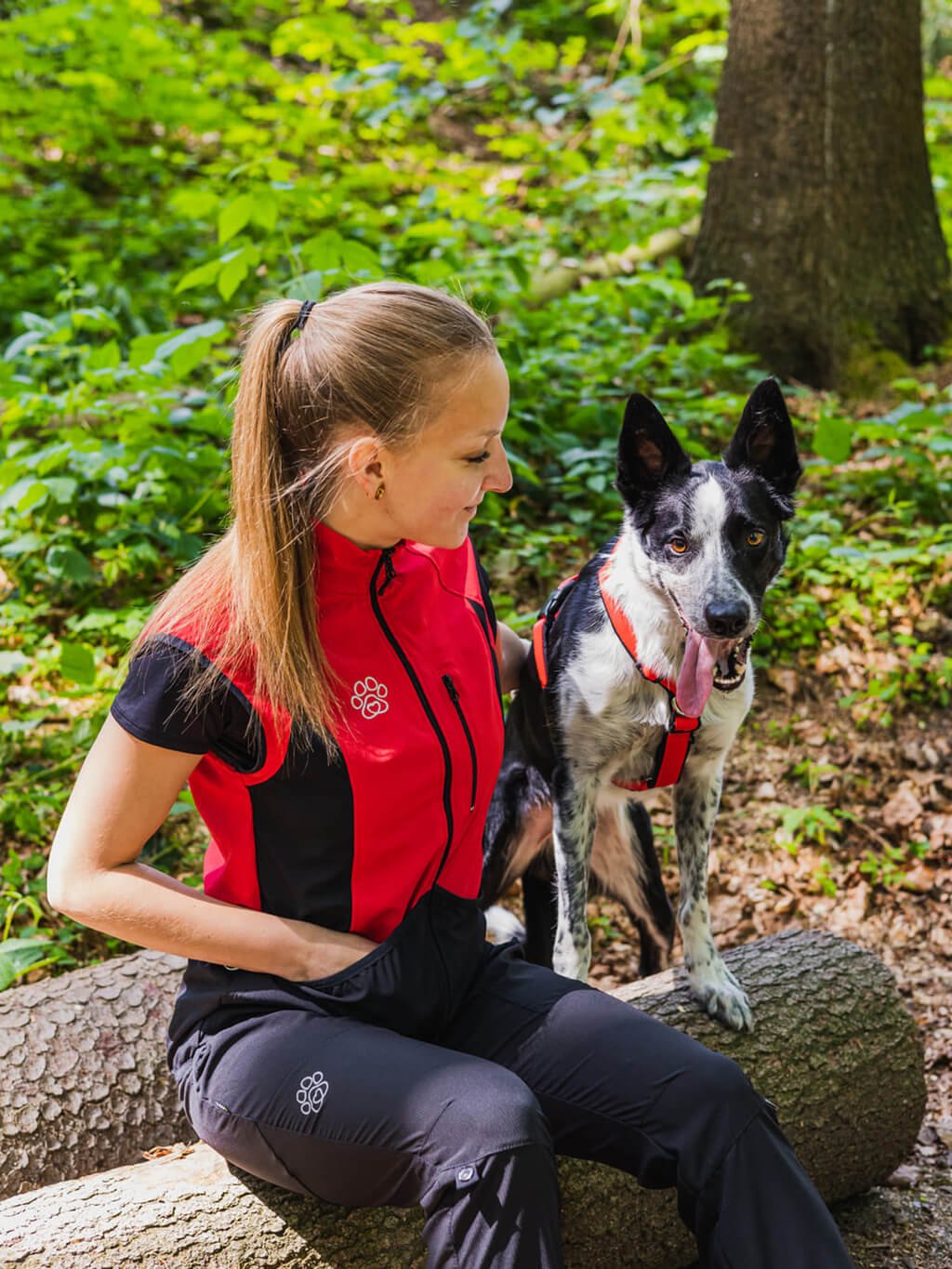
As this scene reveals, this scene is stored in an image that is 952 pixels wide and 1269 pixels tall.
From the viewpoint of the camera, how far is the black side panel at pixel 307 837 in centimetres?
184

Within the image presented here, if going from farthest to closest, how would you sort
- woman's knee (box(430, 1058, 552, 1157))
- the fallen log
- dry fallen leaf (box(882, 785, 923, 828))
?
the fallen log → dry fallen leaf (box(882, 785, 923, 828)) → woman's knee (box(430, 1058, 552, 1157))

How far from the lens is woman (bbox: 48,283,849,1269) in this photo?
1.69 m

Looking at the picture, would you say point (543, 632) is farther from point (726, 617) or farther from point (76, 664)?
point (76, 664)

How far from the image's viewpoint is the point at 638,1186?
2.14 meters

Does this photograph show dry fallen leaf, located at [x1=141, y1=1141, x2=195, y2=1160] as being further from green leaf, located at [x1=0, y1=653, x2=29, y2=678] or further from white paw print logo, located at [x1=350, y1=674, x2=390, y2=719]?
green leaf, located at [x1=0, y1=653, x2=29, y2=678]

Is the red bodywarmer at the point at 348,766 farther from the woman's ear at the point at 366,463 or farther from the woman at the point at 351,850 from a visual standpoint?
the woman's ear at the point at 366,463

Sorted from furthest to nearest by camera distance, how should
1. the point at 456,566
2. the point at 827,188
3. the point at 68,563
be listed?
the point at 827,188 → the point at 68,563 → the point at 456,566

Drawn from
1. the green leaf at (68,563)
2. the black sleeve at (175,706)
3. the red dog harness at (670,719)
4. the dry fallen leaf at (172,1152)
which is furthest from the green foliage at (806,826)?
the green leaf at (68,563)

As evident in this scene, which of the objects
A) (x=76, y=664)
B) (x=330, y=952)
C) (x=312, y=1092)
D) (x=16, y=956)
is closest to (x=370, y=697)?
(x=330, y=952)

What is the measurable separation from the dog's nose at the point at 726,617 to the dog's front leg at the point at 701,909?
0.44 metres

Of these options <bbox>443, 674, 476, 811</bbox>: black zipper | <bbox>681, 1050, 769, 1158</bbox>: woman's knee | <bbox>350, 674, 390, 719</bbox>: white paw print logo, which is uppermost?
<bbox>350, 674, 390, 719</bbox>: white paw print logo

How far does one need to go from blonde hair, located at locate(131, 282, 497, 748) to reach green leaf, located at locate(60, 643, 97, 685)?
1.73m

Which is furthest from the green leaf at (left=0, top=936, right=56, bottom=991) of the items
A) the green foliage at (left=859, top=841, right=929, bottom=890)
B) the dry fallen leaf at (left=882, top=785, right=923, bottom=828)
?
the dry fallen leaf at (left=882, top=785, right=923, bottom=828)

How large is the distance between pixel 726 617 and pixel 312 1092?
51.5 inches
